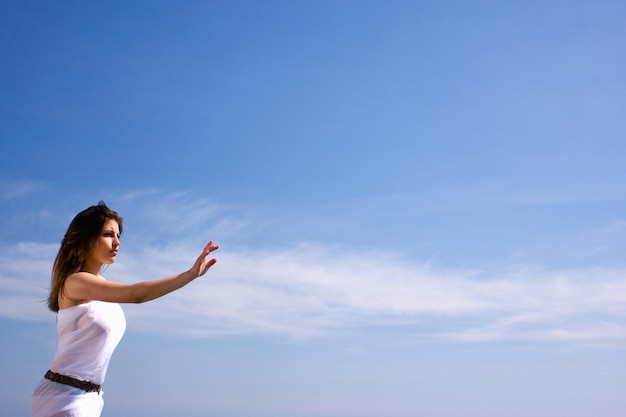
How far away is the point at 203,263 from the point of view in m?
5.82

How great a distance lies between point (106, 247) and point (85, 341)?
0.81 metres

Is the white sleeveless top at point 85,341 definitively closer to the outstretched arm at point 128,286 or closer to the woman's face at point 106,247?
the outstretched arm at point 128,286

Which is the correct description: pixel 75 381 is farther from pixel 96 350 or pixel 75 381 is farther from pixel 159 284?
pixel 159 284

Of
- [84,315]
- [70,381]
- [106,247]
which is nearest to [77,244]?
[106,247]

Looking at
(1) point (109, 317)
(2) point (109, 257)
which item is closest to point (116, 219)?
(2) point (109, 257)

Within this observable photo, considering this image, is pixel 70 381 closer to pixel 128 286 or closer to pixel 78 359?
pixel 78 359

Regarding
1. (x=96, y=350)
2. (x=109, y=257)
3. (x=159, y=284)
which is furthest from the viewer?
(x=109, y=257)

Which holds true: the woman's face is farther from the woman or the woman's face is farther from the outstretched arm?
the outstretched arm

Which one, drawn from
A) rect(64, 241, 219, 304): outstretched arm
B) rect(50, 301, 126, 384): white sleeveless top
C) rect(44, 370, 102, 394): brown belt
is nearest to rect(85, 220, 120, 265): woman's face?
rect(64, 241, 219, 304): outstretched arm

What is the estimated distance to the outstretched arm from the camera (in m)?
5.70

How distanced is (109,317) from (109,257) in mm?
547

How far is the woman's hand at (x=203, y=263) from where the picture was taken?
226 inches

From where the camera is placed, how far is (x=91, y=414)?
611 centimetres

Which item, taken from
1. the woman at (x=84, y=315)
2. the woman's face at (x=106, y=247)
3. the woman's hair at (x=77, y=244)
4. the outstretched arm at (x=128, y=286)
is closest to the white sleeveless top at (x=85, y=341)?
the woman at (x=84, y=315)
